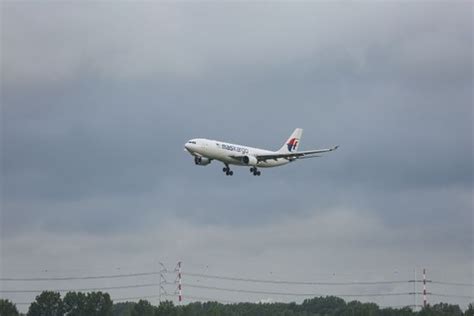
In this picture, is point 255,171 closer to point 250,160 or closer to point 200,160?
point 250,160

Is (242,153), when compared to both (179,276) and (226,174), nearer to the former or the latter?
(226,174)

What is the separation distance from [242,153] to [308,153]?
10.6m

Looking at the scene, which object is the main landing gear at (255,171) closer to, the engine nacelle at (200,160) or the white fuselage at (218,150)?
Answer: the white fuselage at (218,150)

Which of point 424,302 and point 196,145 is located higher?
point 196,145

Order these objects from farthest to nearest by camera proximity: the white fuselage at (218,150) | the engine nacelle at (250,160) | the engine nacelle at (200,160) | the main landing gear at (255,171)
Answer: the main landing gear at (255,171)
the engine nacelle at (250,160)
the engine nacelle at (200,160)
the white fuselage at (218,150)

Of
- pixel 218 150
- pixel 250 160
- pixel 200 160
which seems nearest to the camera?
pixel 218 150

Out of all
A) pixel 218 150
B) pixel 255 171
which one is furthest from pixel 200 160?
pixel 255 171

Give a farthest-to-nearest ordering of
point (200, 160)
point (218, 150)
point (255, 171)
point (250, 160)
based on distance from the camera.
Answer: point (255, 171) → point (250, 160) → point (200, 160) → point (218, 150)

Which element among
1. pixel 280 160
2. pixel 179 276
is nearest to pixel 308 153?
pixel 280 160

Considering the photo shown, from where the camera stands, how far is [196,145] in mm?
178250

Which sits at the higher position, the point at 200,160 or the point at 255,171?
the point at 255,171

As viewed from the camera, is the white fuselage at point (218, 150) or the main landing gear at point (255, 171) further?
the main landing gear at point (255, 171)

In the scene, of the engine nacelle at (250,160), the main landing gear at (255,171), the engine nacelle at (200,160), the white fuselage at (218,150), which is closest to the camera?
the white fuselage at (218,150)

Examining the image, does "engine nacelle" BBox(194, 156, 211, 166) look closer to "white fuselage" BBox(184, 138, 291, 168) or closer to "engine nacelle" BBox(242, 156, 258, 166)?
"white fuselage" BBox(184, 138, 291, 168)
